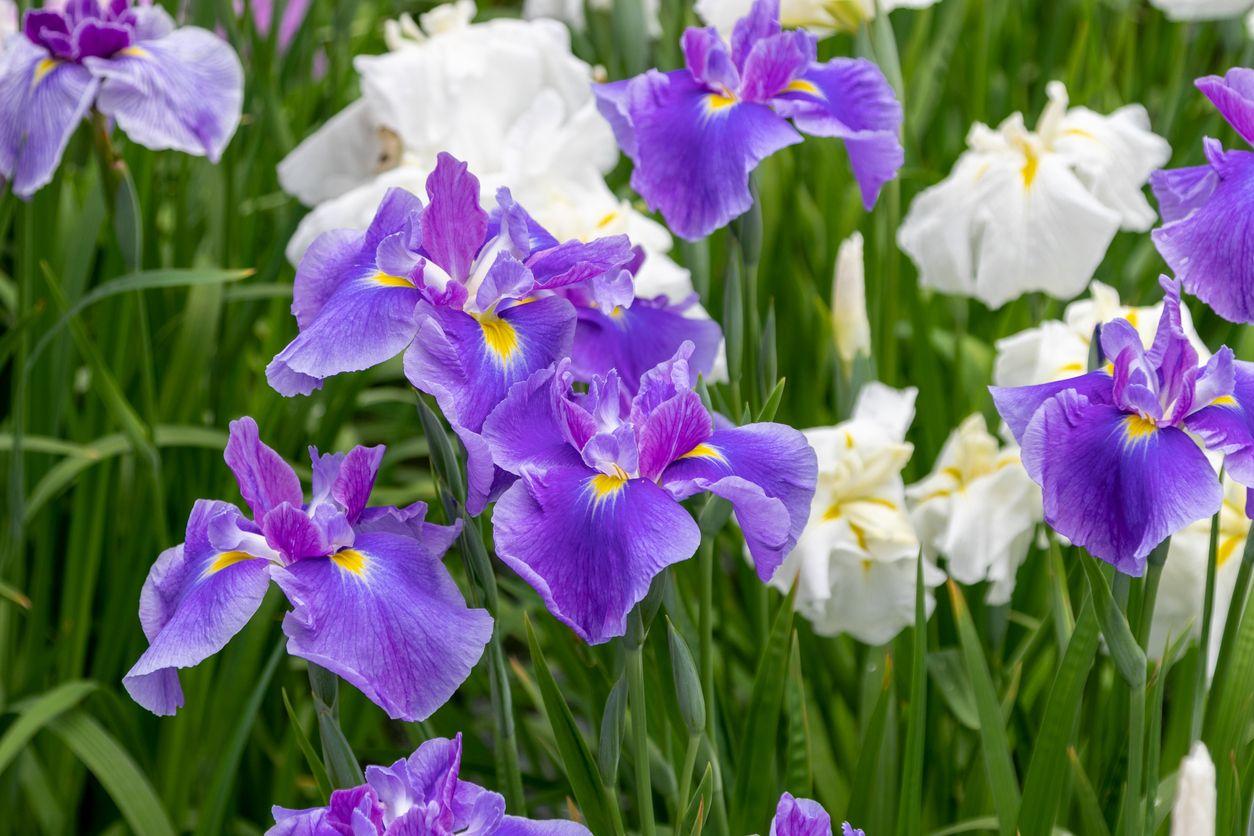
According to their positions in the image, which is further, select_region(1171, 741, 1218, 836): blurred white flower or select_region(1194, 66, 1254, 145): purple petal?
select_region(1194, 66, 1254, 145): purple petal

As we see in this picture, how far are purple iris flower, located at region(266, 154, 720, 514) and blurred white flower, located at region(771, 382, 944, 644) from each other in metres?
0.46

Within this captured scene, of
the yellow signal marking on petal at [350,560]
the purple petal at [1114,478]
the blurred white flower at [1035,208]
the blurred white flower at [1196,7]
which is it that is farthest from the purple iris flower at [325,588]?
the blurred white flower at [1196,7]

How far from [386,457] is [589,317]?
42.4 inches

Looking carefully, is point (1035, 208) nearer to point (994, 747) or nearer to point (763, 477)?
point (994, 747)

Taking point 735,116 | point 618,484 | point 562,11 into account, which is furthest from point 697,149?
point 562,11

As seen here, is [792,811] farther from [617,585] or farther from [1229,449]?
[1229,449]

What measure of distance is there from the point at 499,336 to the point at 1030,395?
1.23 ft

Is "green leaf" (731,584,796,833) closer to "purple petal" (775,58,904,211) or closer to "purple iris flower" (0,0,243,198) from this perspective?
"purple petal" (775,58,904,211)

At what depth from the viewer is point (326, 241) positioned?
109cm

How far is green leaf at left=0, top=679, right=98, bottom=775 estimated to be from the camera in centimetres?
160

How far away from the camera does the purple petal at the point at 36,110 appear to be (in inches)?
61.0

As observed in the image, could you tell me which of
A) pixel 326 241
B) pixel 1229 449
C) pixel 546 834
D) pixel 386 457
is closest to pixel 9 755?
pixel 386 457

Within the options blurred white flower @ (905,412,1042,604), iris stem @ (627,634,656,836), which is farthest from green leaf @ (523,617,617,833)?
blurred white flower @ (905,412,1042,604)

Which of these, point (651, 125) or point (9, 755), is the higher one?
point (651, 125)
